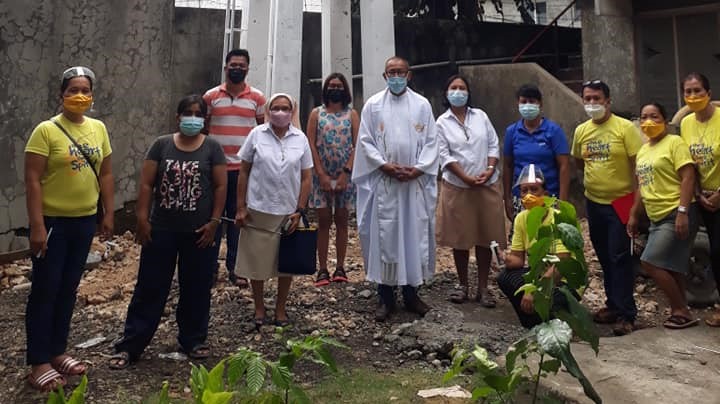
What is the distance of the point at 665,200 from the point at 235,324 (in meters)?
3.01

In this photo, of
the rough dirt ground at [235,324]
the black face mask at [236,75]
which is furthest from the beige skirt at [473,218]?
the black face mask at [236,75]

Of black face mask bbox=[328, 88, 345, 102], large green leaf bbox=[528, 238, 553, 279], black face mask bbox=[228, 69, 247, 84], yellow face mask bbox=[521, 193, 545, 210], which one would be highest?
black face mask bbox=[228, 69, 247, 84]

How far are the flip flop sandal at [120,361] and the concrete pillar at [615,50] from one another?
24.8ft

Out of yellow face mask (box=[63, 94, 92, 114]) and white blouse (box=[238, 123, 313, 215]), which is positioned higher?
yellow face mask (box=[63, 94, 92, 114])

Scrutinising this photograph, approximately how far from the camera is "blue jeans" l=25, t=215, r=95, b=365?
3.51 m

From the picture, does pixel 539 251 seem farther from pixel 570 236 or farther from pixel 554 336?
pixel 554 336

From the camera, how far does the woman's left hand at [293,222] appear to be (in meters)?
4.40

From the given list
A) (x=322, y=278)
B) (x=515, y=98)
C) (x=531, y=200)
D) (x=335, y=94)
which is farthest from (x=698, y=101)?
(x=515, y=98)

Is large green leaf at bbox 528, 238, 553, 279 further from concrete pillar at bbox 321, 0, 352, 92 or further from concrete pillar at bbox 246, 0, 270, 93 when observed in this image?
concrete pillar at bbox 321, 0, 352, 92

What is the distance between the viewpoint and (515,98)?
30.7 feet

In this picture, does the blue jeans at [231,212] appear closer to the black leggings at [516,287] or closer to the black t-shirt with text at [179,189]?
the black t-shirt with text at [179,189]

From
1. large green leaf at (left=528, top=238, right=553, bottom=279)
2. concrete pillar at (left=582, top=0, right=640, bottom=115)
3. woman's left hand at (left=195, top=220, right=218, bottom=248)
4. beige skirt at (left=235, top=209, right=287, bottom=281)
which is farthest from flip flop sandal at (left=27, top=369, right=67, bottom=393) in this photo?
concrete pillar at (left=582, top=0, right=640, bottom=115)

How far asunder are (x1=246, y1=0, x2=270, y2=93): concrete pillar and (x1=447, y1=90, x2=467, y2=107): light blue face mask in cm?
279

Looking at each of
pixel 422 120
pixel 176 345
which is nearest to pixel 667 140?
pixel 422 120
